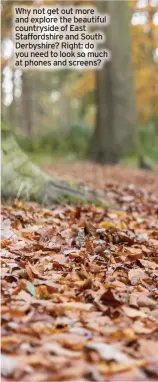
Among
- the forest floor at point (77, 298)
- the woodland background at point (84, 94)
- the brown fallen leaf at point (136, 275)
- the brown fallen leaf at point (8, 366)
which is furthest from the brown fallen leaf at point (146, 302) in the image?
the woodland background at point (84, 94)

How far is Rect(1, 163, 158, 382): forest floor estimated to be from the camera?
1.71 meters

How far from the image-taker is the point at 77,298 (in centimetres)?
227

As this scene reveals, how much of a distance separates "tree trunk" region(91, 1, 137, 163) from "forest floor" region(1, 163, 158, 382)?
705cm

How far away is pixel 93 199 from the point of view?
4914 mm

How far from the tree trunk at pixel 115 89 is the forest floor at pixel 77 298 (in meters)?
7.05

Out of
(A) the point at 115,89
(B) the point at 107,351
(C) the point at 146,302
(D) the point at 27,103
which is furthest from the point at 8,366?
(D) the point at 27,103

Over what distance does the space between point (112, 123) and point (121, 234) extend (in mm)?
7790

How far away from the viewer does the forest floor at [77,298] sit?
1714 millimetres

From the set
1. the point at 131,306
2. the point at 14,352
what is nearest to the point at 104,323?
the point at 131,306

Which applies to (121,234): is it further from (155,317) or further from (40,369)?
(40,369)

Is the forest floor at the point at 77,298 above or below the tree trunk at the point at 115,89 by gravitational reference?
below

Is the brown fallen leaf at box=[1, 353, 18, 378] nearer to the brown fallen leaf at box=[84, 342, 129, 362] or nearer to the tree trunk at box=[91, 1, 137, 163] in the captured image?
the brown fallen leaf at box=[84, 342, 129, 362]

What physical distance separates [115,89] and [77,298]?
932 cm

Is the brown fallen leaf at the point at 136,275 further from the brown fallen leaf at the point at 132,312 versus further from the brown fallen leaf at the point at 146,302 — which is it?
the brown fallen leaf at the point at 132,312
